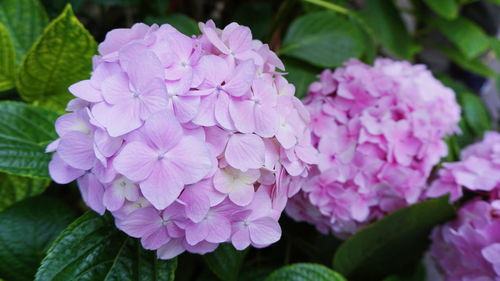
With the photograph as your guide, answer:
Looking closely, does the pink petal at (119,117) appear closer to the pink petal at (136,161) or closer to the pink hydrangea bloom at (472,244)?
the pink petal at (136,161)

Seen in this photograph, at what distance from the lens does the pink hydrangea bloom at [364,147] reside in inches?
23.6

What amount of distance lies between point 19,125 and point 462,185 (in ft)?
1.92

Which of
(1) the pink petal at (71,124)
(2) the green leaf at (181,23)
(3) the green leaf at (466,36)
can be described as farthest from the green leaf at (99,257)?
(3) the green leaf at (466,36)

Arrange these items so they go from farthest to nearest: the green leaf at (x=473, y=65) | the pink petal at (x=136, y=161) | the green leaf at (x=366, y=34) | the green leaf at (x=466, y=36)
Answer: the green leaf at (x=473, y=65) < the green leaf at (x=466, y=36) < the green leaf at (x=366, y=34) < the pink petal at (x=136, y=161)

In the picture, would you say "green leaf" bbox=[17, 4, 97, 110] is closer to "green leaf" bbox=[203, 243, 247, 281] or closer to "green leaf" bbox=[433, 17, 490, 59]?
"green leaf" bbox=[203, 243, 247, 281]

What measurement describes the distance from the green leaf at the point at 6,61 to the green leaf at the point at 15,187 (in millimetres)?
127

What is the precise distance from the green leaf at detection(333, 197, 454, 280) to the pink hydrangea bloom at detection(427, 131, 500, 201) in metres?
0.03

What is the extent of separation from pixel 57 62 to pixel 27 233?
0.72 feet

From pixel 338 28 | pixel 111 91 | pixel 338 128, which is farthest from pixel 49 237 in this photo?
pixel 338 28

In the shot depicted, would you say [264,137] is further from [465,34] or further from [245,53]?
[465,34]

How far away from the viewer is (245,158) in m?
0.41

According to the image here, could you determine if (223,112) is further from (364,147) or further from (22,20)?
(22,20)

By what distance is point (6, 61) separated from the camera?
0.64 meters

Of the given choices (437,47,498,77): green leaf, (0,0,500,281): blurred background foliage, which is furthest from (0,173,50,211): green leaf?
(437,47,498,77): green leaf
